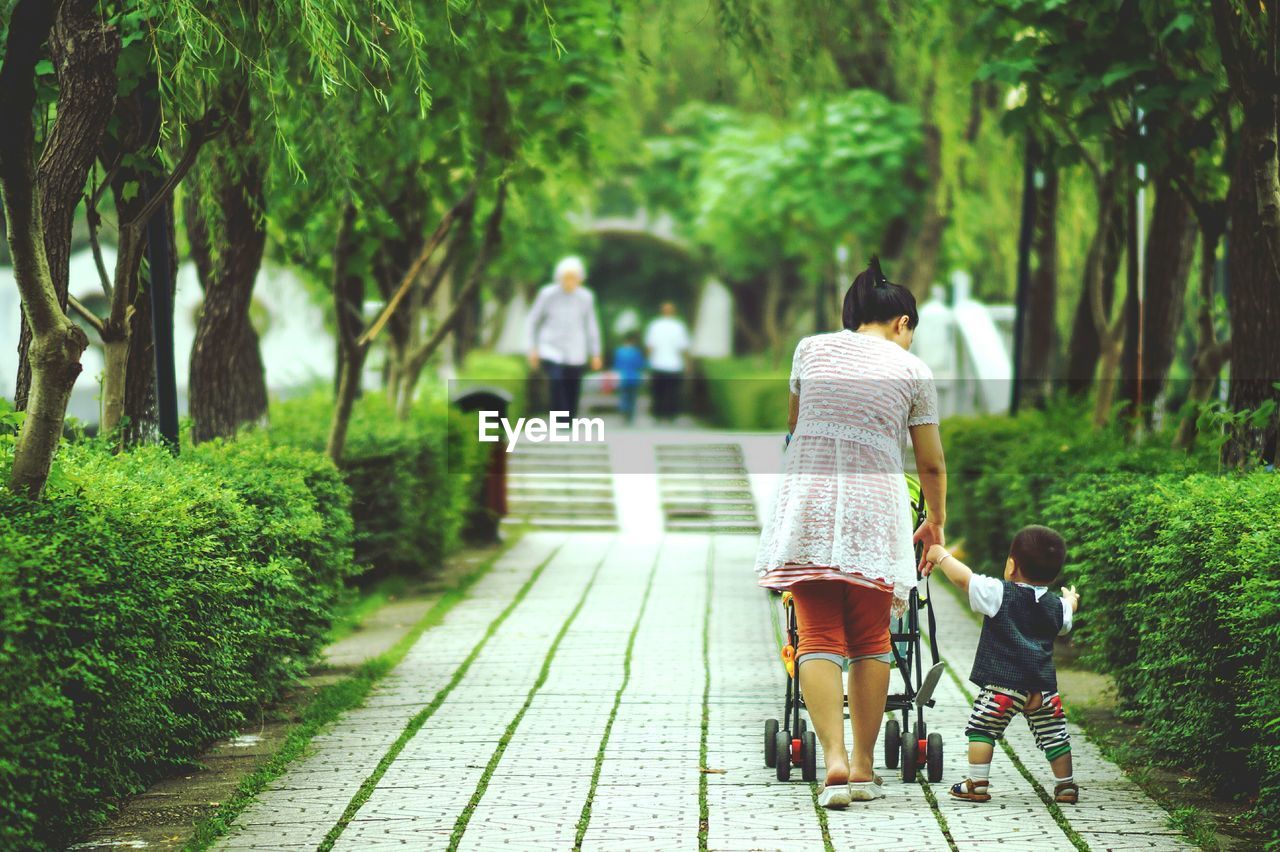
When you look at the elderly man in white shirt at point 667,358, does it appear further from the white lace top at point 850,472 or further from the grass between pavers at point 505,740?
the white lace top at point 850,472

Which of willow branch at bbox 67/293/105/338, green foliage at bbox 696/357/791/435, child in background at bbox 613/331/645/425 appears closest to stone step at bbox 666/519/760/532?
green foliage at bbox 696/357/791/435

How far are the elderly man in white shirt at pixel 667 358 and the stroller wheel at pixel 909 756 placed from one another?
2127 cm

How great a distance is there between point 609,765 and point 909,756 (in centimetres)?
111

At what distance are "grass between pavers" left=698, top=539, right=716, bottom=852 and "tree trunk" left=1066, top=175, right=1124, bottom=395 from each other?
3.24 metres

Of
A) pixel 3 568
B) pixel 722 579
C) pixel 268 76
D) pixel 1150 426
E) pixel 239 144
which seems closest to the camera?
pixel 3 568

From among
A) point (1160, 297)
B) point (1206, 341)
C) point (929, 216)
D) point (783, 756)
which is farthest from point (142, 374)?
point (929, 216)

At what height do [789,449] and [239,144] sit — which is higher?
[239,144]

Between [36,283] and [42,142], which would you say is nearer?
[36,283]

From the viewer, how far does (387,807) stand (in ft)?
18.1

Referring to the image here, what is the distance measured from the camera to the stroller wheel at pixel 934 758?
5.91 m

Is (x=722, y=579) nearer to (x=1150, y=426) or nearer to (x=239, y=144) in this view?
(x=1150, y=426)

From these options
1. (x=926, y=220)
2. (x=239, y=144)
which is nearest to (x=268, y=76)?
(x=239, y=144)

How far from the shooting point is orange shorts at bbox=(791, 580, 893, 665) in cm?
562

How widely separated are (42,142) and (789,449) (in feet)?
11.3
